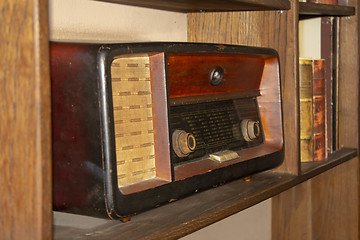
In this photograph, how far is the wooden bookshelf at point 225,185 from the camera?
66 centimetres

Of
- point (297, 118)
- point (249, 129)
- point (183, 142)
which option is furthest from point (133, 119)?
point (297, 118)

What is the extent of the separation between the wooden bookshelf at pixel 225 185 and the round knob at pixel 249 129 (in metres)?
0.13

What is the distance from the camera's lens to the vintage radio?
763mm

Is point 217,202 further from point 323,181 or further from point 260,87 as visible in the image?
point 323,181

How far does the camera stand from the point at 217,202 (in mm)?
1055

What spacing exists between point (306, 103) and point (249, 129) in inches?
14.1

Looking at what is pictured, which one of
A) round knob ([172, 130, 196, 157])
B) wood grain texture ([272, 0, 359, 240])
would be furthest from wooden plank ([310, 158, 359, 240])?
round knob ([172, 130, 196, 157])

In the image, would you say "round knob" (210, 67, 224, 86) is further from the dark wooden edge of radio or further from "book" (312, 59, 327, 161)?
"book" (312, 59, 327, 161)

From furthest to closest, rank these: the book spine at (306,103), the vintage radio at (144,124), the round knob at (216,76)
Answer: the book spine at (306,103) → the round knob at (216,76) → the vintage radio at (144,124)

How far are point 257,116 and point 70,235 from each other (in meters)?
0.61

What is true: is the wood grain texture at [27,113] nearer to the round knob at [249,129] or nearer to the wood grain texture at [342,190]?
the round knob at [249,129]

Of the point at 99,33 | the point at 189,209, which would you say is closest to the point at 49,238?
the point at 189,209

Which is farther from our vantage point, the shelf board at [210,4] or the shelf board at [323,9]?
the shelf board at [323,9]

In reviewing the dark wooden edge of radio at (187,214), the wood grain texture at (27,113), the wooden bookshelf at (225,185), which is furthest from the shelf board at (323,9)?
the wood grain texture at (27,113)
